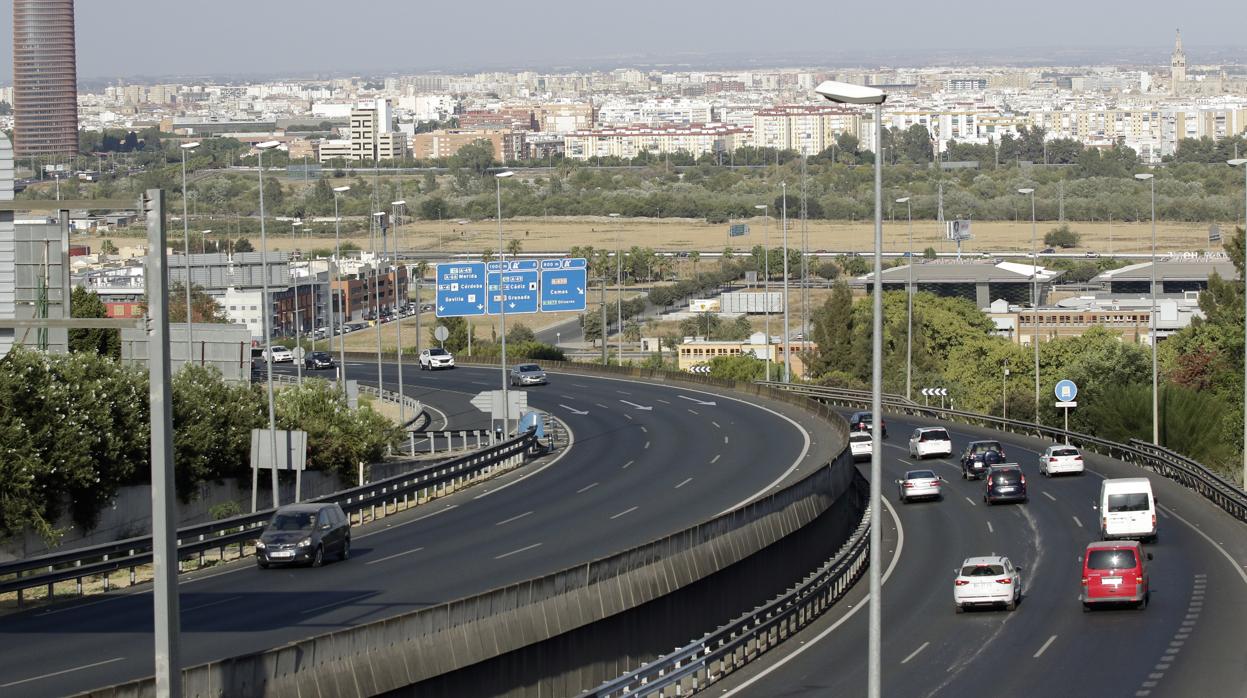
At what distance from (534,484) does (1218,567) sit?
18806 mm

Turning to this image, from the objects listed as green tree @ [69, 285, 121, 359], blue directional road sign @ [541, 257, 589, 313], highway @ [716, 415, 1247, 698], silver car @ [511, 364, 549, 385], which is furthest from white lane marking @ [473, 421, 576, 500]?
silver car @ [511, 364, 549, 385]

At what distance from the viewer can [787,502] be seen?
3850 centimetres

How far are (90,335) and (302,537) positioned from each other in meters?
34.3

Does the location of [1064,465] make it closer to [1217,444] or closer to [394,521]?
[1217,444]

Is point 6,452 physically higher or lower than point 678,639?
higher

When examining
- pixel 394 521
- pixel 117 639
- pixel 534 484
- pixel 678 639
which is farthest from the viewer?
pixel 534 484

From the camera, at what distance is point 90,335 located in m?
66.4

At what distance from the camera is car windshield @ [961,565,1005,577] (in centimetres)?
3338

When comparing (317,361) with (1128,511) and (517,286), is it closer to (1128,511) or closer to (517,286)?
(517,286)

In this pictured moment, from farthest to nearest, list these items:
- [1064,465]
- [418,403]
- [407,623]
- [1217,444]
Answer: [418,403]
[1217,444]
[1064,465]
[407,623]

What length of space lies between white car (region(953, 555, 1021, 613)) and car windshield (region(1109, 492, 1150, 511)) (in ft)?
25.9

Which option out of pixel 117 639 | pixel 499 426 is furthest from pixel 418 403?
pixel 117 639

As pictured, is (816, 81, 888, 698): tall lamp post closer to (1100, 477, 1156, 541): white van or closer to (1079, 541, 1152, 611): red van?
(1079, 541, 1152, 611): red van

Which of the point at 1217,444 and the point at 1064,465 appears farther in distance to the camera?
the point at 1217,444
